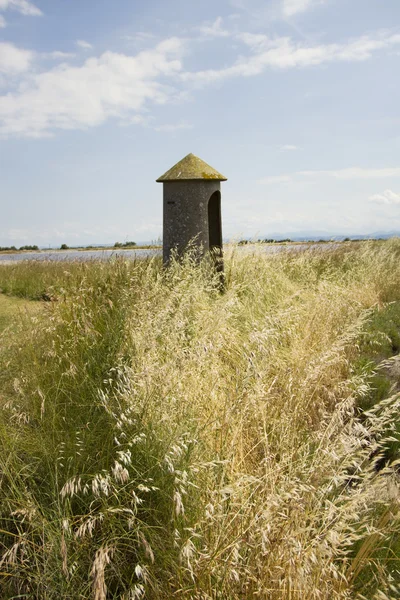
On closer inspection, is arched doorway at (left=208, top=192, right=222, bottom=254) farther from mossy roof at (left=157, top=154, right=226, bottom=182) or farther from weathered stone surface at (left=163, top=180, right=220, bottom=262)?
weathered stone surface at (left=163, top=180, right=220, bottom=262)

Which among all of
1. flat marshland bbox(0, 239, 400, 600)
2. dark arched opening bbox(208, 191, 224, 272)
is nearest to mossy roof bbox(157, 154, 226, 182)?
dark arched opening bbox(208, 191, 224, 272)

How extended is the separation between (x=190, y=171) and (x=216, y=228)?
3.95 feet

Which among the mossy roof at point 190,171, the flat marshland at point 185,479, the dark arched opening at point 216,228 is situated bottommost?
the flat marshland at point 185,479

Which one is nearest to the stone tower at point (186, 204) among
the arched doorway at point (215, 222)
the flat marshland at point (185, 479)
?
the arched doorway at point (215, 222)

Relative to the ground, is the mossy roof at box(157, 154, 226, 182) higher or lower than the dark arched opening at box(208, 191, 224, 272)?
higher

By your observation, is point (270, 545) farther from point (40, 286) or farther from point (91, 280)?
point (40, 286)

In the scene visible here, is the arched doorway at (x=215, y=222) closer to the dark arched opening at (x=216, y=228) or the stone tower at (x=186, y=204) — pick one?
the dark arched opening at (x=216, y=228)

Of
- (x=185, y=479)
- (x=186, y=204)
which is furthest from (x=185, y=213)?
(x=185, y=479)

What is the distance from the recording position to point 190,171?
6008 millimetres

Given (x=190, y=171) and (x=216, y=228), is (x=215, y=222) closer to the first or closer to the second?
(x=216, y=228)

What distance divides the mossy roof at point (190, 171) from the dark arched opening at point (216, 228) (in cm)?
54

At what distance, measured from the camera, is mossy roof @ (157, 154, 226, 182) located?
19.5 feet

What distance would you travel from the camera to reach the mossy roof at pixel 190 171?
19.5 feet

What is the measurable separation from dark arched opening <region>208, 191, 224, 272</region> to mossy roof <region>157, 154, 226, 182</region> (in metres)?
0.54
